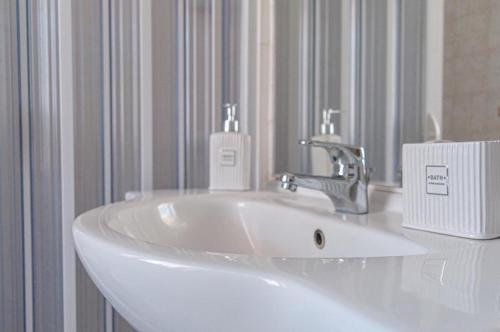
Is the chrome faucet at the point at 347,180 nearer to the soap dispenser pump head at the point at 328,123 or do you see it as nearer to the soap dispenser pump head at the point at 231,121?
the soap dispenser pump head at the point at 328,123

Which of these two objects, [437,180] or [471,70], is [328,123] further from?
[437,180]

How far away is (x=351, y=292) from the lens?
263 mm

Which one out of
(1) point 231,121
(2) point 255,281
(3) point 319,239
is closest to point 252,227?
(3) point 319,239

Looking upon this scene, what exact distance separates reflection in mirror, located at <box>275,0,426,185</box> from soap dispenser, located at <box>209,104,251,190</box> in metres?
0.15

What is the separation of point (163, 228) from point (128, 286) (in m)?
0.46

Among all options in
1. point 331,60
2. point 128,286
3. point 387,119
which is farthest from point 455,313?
point 331,60

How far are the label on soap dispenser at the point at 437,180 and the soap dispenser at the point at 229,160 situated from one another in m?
0.59

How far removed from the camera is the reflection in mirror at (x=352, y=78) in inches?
28.9

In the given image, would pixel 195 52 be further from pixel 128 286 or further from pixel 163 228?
pixel 128 286

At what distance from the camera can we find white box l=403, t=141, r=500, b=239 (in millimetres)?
455

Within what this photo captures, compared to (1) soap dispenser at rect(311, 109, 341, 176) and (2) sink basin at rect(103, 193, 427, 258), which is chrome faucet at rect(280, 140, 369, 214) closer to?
(2) sink basin at rect(103, 193, 427, 258)

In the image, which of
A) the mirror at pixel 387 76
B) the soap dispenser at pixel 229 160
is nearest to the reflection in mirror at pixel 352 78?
the mirror at pixel 387 76

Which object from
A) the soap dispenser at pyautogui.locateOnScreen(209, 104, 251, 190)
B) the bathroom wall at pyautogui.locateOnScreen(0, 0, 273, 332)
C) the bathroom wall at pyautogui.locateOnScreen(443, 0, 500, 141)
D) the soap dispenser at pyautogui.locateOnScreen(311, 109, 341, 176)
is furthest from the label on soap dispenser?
the bathroom wall at pyautogui.locateOnScreen(0, 0, 273, 332)

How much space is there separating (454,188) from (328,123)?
0.50 m
